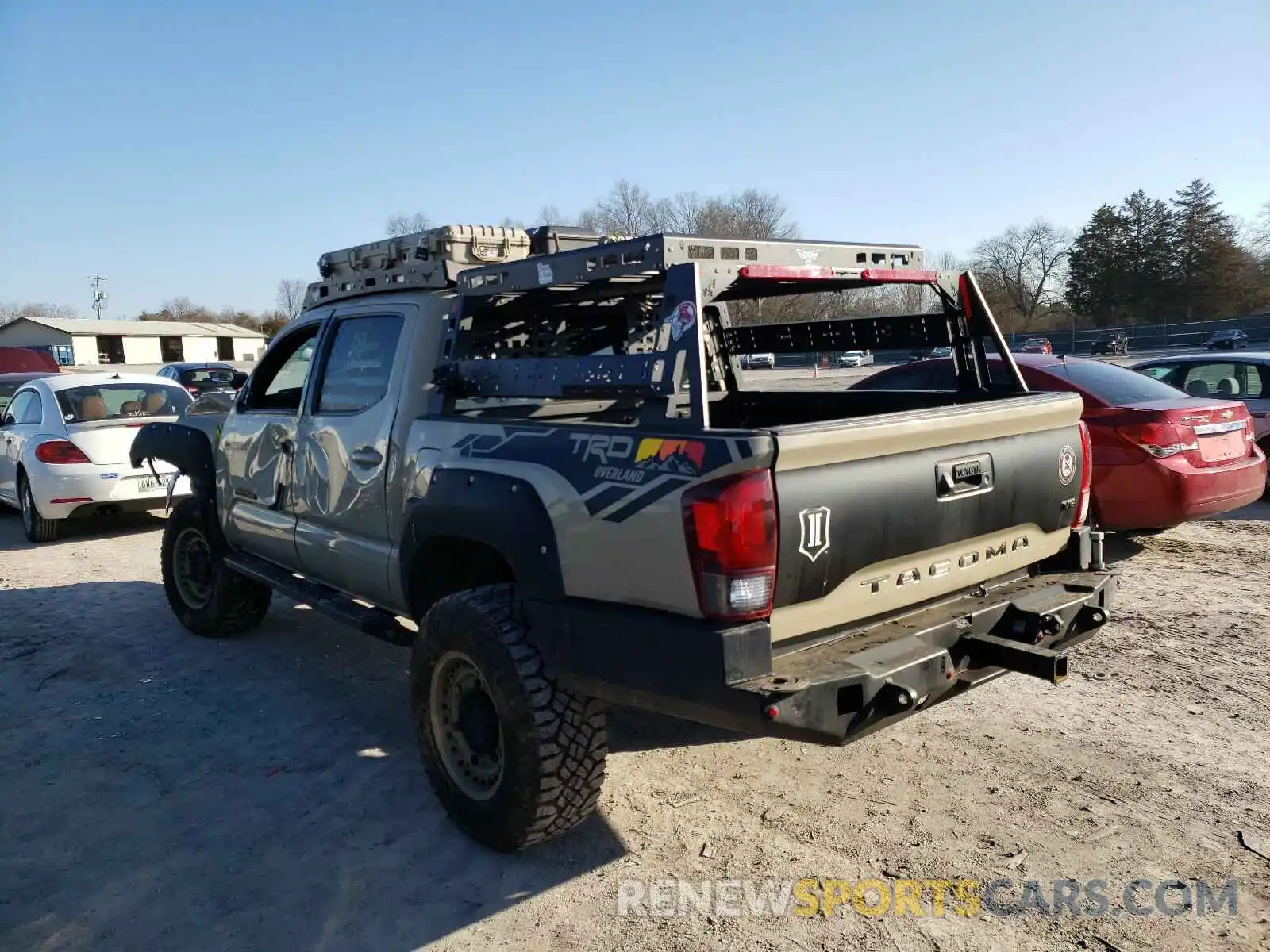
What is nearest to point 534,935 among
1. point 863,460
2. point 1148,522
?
point 863,460

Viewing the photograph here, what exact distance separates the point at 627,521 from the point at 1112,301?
247 ft

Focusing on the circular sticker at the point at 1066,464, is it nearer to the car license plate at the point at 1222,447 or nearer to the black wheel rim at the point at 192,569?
the car license plate at the point at 1222,447

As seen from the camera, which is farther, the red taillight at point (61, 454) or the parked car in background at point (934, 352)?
the red taillight at point (61, 454)

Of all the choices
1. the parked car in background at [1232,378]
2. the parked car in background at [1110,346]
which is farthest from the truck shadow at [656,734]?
the parked car in background at [1110,346]

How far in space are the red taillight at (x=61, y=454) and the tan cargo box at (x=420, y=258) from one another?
18.3ft

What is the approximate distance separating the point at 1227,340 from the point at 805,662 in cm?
4597

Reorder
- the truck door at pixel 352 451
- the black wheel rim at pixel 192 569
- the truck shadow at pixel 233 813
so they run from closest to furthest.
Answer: the truck shadow at pixel 233 813 < the truck door at pixel 352 451 < the black wheel rim at pixel 192 569

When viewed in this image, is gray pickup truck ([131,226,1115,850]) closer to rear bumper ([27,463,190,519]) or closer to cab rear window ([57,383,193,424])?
rear bumper ([27,463,190,519])

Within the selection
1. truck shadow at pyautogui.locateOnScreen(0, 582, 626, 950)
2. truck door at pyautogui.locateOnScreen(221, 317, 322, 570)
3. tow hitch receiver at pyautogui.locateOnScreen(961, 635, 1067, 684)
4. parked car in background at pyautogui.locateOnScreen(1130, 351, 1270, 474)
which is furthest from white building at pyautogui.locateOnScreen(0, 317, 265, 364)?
tow hitch receiver at pyautogui.locateOnScreen(961, 635, 1067, 684)

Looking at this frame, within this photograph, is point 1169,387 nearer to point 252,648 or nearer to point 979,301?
point 979,301

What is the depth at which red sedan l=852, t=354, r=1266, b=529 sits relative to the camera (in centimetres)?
673

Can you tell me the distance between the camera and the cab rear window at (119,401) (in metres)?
9.62

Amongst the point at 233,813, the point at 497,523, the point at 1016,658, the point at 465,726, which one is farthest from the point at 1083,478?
the point at 233,813

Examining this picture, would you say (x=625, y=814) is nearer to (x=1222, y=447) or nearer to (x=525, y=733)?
(x=525, y=733)
